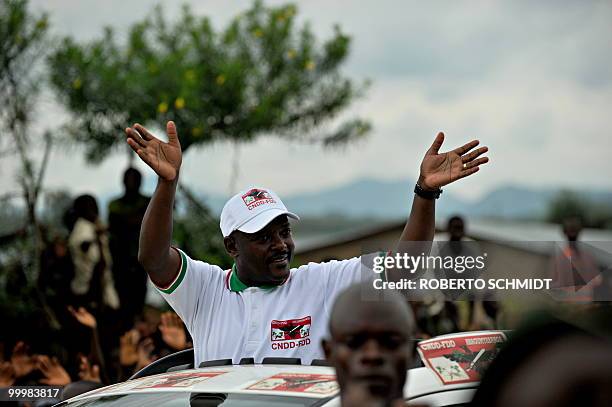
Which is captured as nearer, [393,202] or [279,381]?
[279,381]

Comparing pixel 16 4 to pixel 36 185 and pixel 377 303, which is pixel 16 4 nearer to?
pixel 36 185

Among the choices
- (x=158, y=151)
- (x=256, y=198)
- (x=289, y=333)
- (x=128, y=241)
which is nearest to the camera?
(x=289, y=333)

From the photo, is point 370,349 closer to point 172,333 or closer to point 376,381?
point 376,381

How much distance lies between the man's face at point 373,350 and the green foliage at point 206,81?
8239 millimetres

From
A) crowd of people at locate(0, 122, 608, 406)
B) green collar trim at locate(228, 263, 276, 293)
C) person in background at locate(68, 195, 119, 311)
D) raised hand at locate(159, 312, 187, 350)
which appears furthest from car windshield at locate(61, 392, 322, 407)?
person in background at locate(68, 195, 119, 311)

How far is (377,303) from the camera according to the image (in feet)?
6.95

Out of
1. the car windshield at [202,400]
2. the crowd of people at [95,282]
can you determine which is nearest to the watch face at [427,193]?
the car windshield at [202,400]

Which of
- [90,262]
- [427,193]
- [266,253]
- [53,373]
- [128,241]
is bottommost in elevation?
[53,373]

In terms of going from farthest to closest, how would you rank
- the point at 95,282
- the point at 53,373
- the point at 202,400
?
the point at 95,282, the point at 53,373, the point at 202,400

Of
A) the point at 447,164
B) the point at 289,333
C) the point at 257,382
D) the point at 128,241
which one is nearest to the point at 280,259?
the point at 289,333

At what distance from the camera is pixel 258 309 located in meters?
4.00

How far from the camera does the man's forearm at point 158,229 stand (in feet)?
13.1

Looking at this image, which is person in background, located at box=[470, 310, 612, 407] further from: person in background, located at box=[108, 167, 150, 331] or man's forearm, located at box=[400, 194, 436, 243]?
person in background, located at box=[108, 167, 150, 331]

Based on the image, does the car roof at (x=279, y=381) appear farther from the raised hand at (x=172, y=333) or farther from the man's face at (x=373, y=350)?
the raised hand at (x=172, y=333)
